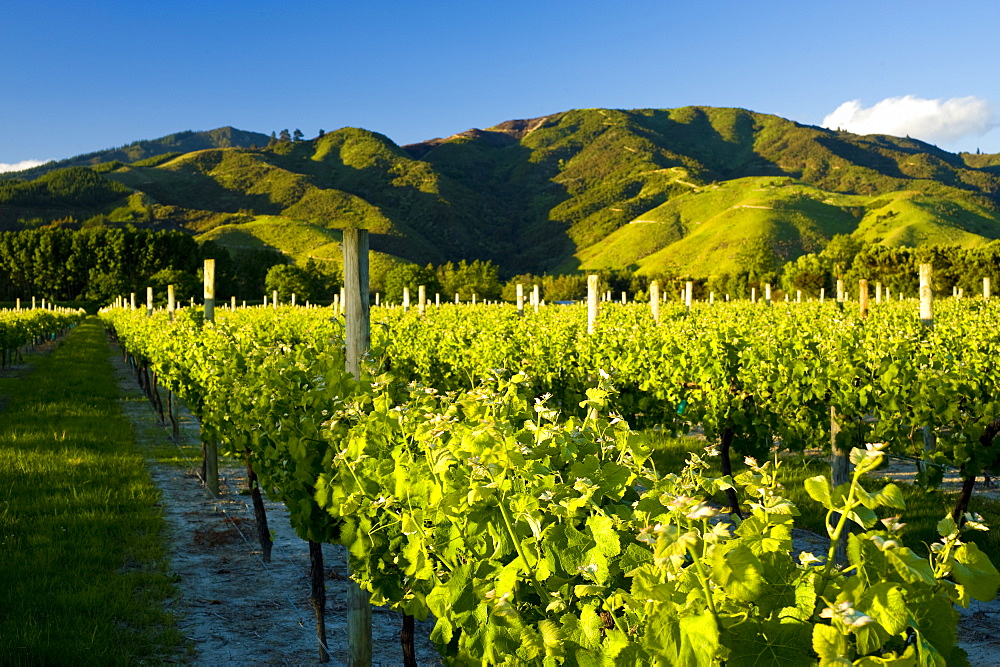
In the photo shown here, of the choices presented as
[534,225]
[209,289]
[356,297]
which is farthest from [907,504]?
[534,225]

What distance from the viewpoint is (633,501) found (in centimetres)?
245

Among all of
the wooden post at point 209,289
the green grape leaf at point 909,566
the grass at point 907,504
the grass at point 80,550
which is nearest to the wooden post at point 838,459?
the grass at point 907,504

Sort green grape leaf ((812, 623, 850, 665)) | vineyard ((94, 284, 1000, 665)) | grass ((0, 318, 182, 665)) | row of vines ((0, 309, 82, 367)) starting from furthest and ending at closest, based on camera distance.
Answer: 1. row of vines ((0, 309, 82, 367))
2. grass ((0, 318, 182, 665))
3. vineyard ((94, 284, 1000, 665))
4. green grape leaf ((812, 623, 850, 665))

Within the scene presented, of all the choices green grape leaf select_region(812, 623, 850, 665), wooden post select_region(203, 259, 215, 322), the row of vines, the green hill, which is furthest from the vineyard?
the green hill

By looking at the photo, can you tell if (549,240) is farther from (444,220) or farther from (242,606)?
(242,606)

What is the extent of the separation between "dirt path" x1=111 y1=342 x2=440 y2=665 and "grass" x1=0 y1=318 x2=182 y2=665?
0.63 feet

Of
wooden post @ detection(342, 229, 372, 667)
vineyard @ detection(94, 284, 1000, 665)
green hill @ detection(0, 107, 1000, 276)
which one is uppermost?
green hill @ detection(0, 107, 1000, 276)

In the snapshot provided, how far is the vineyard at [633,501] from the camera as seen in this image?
1.32 m

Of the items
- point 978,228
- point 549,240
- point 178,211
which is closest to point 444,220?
point 549,240

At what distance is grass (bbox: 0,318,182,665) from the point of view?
15.8ft

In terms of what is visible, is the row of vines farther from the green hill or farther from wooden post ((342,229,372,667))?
the green hill

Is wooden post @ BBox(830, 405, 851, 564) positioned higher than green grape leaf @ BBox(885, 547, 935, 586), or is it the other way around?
green grape leaf @ BBox(885, 547, 935, 586)

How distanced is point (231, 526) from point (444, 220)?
577 ft

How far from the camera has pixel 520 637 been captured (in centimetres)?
174
